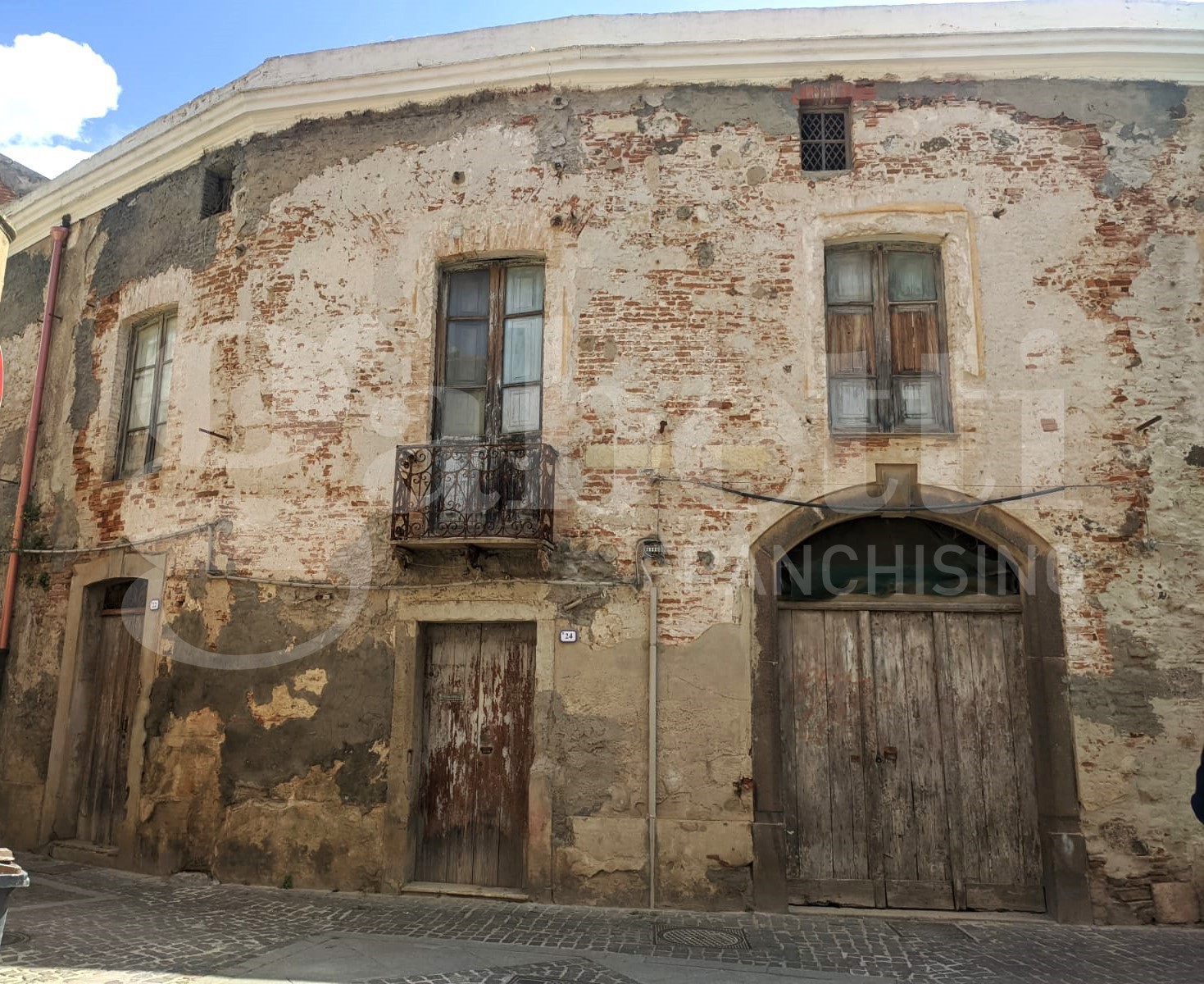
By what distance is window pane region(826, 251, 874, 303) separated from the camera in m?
7.89

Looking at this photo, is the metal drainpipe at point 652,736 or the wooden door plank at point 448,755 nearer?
the metal drainpipe at point 652,736

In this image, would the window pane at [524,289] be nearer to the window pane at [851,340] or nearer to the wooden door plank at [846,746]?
the window pane at [851,340]

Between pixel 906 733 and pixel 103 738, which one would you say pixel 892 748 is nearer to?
pixel 906 733

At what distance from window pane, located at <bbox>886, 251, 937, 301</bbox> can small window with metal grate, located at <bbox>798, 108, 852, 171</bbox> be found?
0.91 metres

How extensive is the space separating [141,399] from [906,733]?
25.7 ft

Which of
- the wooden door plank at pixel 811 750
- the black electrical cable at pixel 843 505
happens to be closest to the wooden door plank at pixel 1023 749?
the black electrical cable at pixel 843 505

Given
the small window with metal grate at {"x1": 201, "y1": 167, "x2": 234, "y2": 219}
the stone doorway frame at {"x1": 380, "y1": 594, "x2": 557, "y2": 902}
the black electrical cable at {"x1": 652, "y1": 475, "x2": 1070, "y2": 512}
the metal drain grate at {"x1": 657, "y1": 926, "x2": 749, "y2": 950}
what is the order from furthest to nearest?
1. the small window with metal grate at {"x1": 201, "y1": 167, "x2": 234, "y2": 219}
2. the black electrical cable at {"x1": 652, "y1": 475, "x2": 1070, "y2": 512}
3. the stone doorway frame at {"x1": 380, "y1": 594, "x2": 557, "y2": 902}
4. the metal drain grate at {"x1": 657, "y1": 926, "x2": 749, "y2": 950}

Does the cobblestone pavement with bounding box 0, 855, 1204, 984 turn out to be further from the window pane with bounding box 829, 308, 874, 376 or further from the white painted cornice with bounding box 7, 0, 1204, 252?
the white painted cornice with bounding box 7, 0, 1204, 252

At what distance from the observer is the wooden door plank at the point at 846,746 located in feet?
22.9

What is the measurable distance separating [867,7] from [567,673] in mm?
6075

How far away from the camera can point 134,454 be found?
9367mm

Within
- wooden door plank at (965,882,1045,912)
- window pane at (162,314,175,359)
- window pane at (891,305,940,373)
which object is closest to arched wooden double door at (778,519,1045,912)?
wooden door plank at (965,882,1045,912)

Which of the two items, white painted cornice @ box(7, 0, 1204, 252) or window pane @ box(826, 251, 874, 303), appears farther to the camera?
window pane @ box(826, 251, 874, 303)

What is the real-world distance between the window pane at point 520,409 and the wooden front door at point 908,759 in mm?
2628
